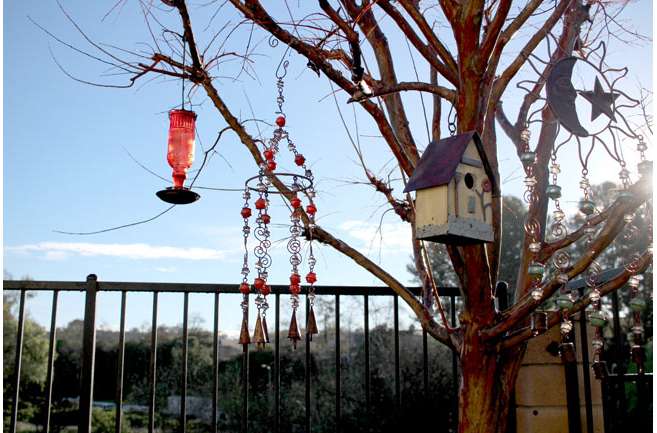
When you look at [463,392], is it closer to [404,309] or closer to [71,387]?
[404,309]

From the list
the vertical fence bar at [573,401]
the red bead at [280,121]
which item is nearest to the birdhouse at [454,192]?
the red bead at [280,121]

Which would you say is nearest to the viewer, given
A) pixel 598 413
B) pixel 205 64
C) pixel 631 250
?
pixel 205 64

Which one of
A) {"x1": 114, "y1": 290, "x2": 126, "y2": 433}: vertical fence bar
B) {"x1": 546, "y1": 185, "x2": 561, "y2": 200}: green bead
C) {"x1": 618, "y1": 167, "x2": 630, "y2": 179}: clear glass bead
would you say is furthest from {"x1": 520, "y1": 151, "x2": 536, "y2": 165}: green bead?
{"x1": 114, "y1": 290, "x2": 126, "y2": 433}: vertical fence bar

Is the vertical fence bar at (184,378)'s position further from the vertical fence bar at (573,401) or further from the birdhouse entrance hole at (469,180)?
the vertical fence bar at (573,401)

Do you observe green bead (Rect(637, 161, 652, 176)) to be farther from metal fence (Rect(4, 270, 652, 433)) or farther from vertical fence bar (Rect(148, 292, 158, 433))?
vertical fence bar (Rect(148, 292, 158, 433))

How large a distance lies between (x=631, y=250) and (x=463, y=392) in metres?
6.48

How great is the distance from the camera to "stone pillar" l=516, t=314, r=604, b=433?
2482 millimetres

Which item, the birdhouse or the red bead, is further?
the red bead

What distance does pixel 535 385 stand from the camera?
99.2 inches

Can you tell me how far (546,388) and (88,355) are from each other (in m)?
1.96

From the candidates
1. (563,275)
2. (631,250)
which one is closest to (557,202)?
A: (563,275)

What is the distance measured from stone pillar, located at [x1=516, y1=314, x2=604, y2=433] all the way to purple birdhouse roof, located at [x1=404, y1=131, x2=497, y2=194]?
1124mm

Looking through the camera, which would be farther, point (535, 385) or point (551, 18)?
point (535, 385)

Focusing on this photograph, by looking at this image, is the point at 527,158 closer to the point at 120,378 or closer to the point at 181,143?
the point at 181,143
